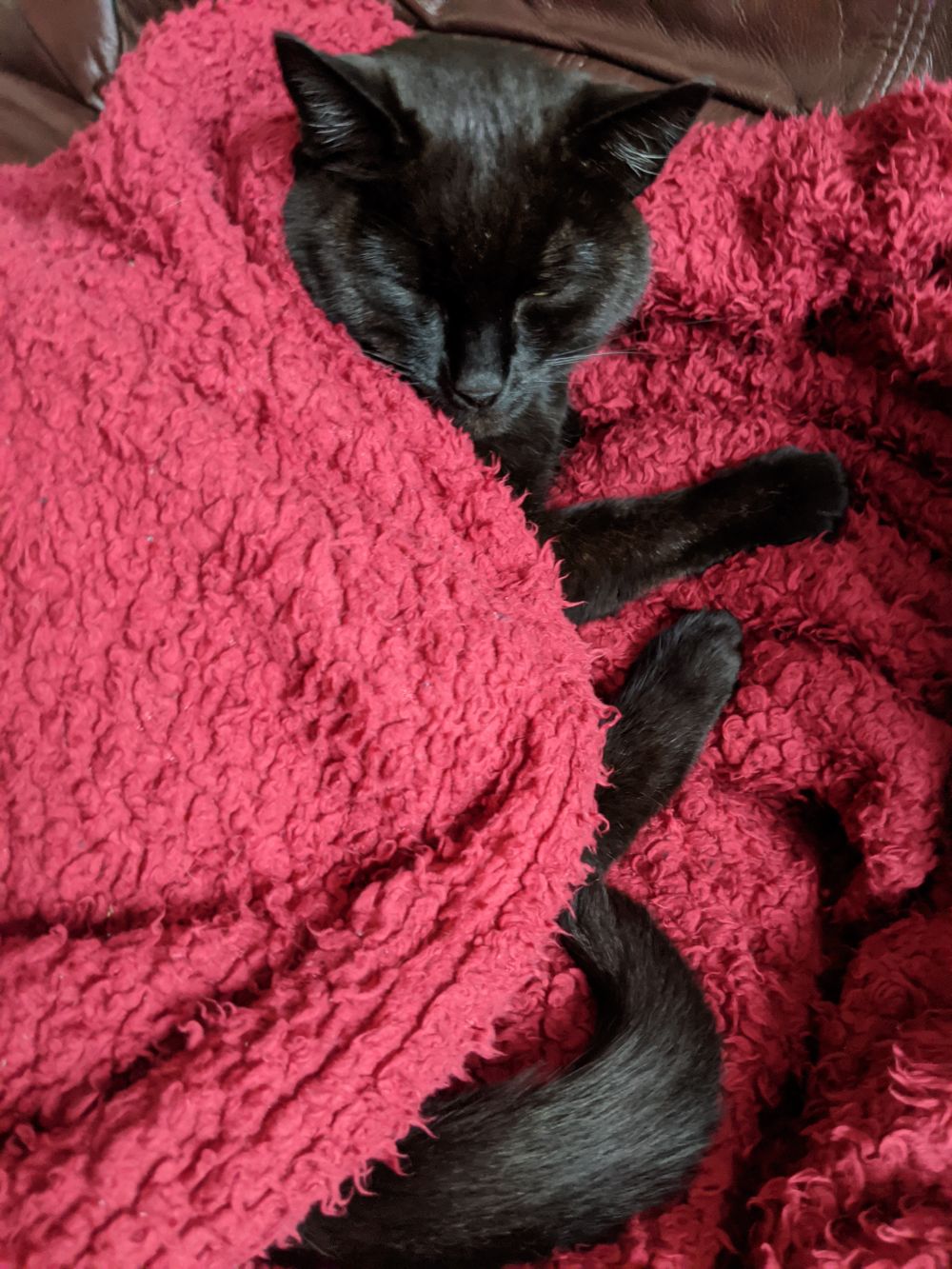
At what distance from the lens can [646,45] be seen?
3.52 feet

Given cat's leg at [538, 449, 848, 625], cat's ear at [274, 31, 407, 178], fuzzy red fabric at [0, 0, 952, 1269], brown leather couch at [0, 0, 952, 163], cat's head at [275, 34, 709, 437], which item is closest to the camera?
fuzzy red fabric at [0, 0, 952, 1269]

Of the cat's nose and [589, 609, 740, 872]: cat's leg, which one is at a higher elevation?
the cat's nose

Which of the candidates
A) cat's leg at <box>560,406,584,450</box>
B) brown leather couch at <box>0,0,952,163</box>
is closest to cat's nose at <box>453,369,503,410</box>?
cat's leg at <box>560,406,584,450</box>

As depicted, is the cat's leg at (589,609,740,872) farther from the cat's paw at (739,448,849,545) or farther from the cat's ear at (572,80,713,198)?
the cat's ear at (572,80,713,198)

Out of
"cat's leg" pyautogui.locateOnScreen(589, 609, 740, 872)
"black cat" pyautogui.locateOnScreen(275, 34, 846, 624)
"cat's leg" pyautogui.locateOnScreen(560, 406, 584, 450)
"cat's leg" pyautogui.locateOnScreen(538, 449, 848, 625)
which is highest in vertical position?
"black cat" pyautogui.locateOnScreen(275, 34, 846, 624)

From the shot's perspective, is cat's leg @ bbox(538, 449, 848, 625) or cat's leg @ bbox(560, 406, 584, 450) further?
cat's leg @ bbox(560, 406, 584, 450)

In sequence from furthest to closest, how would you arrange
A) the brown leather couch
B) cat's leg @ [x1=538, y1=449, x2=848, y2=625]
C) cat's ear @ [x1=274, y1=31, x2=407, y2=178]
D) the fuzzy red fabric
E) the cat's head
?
the brown leather couch → cat's leg @ [x1=538, y1=449, x2=848, y2=625] → the cat's head → cat's ear @ [x1=274, y1=31, x2=407, y2=178] → the fuzzy red fabric

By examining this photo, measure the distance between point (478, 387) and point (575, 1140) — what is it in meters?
0.61

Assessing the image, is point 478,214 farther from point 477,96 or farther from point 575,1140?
point 575,1140

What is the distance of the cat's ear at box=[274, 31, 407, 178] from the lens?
0.63 meters

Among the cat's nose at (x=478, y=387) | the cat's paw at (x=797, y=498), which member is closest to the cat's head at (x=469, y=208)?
the cat's nose at (x=478, y=387)

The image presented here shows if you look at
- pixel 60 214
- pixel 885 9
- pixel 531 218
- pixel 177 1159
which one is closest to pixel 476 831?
pixel 177 1159

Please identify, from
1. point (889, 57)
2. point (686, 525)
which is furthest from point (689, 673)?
point (889, 57)

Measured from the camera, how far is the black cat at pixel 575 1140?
1.82ft
